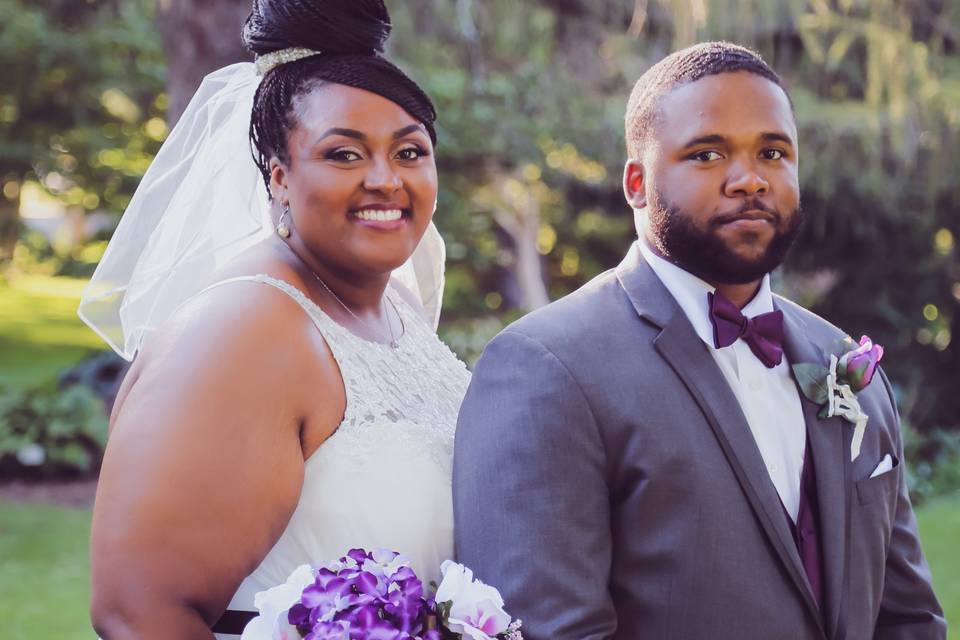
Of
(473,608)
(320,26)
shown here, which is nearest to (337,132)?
(320,26)

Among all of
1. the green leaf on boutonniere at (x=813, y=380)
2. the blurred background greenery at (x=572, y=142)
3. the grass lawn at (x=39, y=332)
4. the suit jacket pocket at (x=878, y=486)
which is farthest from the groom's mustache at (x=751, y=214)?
the grass lawn at (x=39, y=332)

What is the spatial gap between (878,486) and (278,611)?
4.09 feet

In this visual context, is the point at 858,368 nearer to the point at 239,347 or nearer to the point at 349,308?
the point at 349,308

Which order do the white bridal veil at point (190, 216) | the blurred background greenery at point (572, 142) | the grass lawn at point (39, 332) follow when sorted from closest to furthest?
1. the white bridal veil at point (190, 216)
2. the blurred background greenery at point (572, 142)
3. the grass lawn at point (39, 332)

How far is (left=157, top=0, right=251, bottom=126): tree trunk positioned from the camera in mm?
6012

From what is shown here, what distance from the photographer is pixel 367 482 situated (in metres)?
2.45

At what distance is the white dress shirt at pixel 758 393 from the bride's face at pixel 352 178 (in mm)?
569

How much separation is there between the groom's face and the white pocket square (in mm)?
493

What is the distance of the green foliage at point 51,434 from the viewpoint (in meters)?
9.25

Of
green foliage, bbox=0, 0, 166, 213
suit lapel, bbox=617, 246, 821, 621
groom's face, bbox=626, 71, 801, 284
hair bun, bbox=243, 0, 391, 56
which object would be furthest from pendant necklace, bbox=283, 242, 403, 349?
green foliage, bbox=0, 0, 166, 213

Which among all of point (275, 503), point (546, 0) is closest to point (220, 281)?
point (275, 503)

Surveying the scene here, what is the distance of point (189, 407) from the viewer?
219 centimetres

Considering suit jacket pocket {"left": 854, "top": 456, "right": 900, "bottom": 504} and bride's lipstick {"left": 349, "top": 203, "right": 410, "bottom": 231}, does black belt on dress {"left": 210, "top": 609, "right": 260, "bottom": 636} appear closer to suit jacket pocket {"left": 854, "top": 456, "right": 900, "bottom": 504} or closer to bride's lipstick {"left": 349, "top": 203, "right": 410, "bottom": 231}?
bride's lipstick {"left": 349, "top": 203, "right": 410, "bottom": 231}

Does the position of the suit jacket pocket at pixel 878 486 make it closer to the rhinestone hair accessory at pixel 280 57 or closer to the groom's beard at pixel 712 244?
the groom's beard at pixel 712 244
